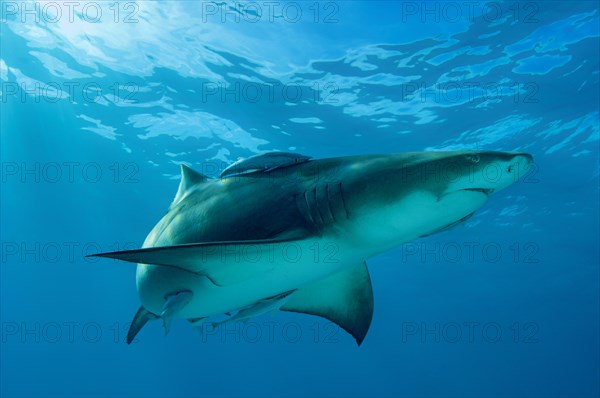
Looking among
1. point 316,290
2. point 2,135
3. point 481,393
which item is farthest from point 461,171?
point 481,393

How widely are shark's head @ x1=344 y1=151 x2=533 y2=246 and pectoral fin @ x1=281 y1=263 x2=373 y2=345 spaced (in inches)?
58.7

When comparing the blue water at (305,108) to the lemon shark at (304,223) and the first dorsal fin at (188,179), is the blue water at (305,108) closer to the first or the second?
the lemon shark at (304,223)

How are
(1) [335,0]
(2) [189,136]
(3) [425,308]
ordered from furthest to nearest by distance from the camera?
(3) [425,308], (2) [189,136], (1) [335,0]

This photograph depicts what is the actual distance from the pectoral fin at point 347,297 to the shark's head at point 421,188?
149 cm

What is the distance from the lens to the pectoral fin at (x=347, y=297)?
4.52m

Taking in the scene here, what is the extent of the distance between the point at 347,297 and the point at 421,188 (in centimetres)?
227

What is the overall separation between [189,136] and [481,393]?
12447 cm

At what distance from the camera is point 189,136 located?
786 inches

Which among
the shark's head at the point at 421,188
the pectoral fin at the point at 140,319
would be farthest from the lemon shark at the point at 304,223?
the pectoral fin at the point at 140,319

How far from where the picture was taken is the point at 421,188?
105 inches

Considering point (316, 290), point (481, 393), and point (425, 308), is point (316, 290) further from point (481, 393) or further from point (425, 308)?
point (481, 393)

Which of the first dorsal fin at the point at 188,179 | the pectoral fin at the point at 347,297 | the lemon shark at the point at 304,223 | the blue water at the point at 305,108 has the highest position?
the blue water at the point at 305,108

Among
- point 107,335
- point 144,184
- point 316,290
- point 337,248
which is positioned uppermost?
point 144,184

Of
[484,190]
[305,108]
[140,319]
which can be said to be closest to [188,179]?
[140,319]
